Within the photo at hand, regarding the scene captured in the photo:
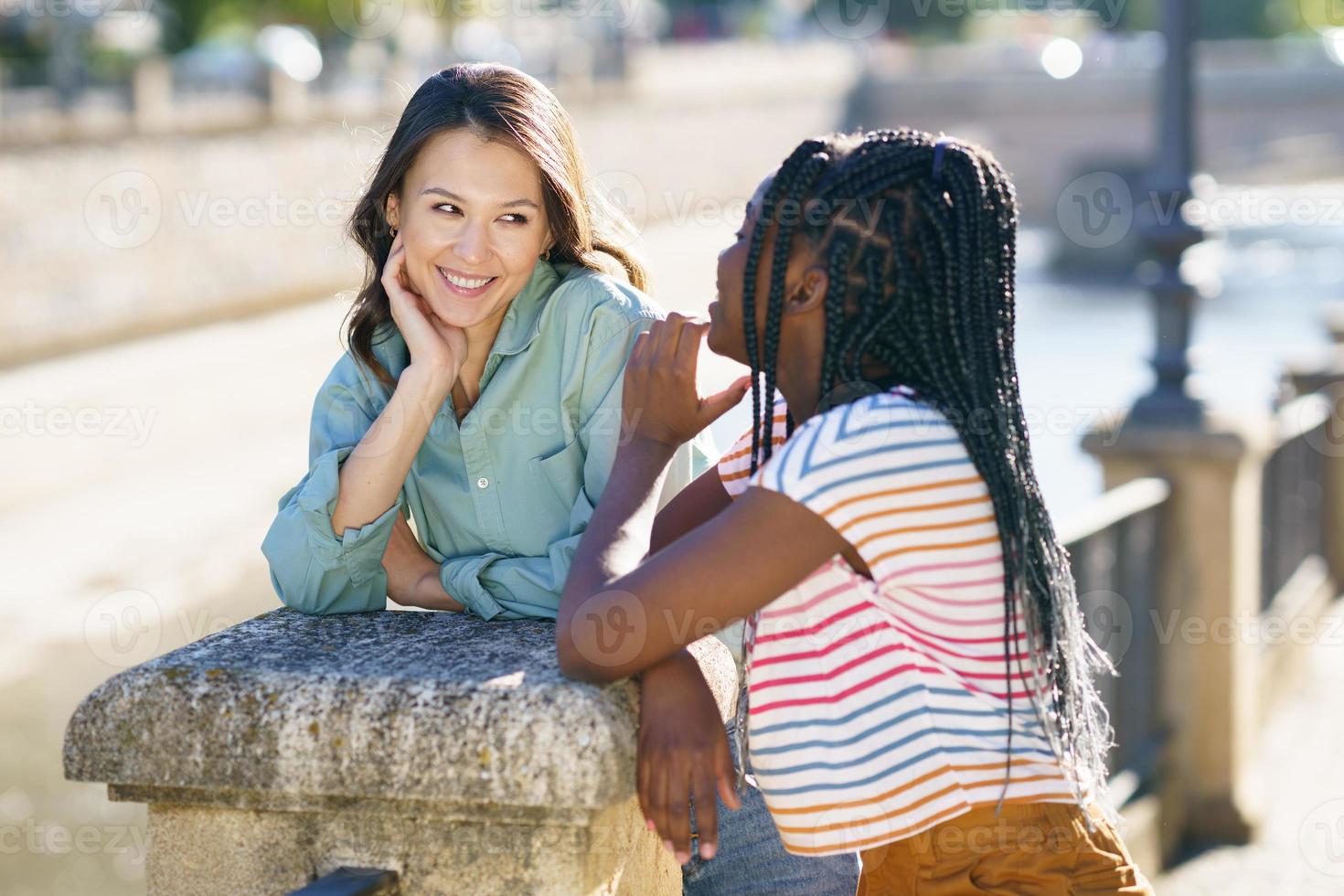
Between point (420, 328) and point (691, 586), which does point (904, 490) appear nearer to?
point (691, 586)

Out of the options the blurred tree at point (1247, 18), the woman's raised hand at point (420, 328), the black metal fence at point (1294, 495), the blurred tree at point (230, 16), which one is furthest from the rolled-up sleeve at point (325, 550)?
the blurred tree at point (1247, 18)

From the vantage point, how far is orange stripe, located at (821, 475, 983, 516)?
5.25ft

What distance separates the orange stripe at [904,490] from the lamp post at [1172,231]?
144 inches

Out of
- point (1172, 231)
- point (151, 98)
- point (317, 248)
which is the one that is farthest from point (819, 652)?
point (317, 248)

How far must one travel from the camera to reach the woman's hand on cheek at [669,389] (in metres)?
1.86

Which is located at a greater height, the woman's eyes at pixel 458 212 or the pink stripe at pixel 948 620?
the woman's eyes at pixel 458 212

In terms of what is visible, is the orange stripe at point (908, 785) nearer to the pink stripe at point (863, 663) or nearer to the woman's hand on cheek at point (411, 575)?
the pink stripe at point (863, 663)

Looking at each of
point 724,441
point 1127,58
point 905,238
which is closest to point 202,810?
point 905,238

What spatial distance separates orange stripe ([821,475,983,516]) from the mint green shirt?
17.8 inches

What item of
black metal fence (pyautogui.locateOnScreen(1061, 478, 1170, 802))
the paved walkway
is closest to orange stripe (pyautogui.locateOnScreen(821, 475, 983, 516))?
black metal fence (pyautogui.locateOnScreen(1061, 478, 1170, 802))

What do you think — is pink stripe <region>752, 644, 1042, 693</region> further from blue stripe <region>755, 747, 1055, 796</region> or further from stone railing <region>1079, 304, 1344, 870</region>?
stone railing <region>1079, 304, 1344, 870</region>

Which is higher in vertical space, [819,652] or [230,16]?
[230,16]

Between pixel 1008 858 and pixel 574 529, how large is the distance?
662mm

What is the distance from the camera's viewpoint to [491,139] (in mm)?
2172
